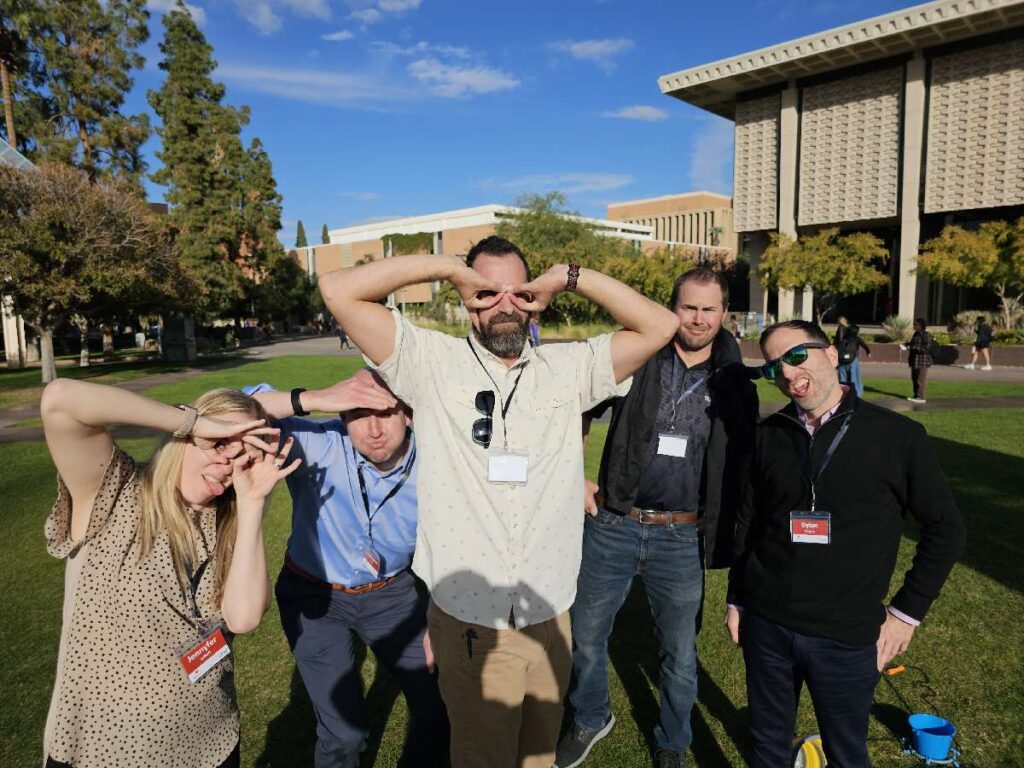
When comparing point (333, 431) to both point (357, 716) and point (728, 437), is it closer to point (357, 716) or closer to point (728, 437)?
point (357, 716)

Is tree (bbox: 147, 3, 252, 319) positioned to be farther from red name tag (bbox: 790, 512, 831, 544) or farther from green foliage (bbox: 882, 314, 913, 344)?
red name tag (bbox: 790, 512, 831, 544)

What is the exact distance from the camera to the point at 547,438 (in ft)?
7.76

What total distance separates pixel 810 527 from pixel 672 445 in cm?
78

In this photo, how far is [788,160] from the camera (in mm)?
41875

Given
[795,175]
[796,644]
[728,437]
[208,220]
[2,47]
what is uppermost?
[2,47]

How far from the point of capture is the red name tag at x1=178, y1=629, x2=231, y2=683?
2055mm

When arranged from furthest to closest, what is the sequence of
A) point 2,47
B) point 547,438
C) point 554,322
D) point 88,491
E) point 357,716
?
1. point 554,322
2. point 2,47
3. point 357,716
4. point 547,438
5. point 88,491

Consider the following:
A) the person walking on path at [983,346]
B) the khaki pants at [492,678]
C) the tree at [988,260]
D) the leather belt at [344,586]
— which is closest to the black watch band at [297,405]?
the leather belt at [344,586]

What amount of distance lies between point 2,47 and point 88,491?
34.5m

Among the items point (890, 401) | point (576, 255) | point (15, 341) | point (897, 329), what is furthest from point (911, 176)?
point (15, 341)

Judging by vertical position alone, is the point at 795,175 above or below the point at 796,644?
above

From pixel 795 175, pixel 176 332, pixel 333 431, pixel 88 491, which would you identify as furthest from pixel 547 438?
pixel 795 175

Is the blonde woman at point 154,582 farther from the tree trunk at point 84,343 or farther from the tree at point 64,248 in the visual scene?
the tree trunk at point 84,343

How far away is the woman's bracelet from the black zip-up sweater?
220cm
